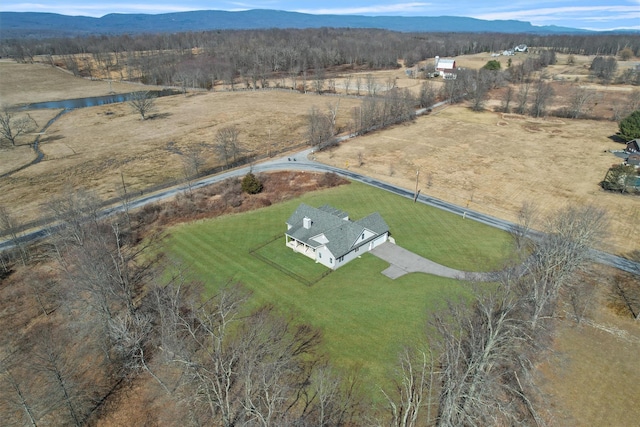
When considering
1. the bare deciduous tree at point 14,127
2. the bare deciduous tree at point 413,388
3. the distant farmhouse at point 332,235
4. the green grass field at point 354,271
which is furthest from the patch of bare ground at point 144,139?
the bare deciduous tree at point 413,388

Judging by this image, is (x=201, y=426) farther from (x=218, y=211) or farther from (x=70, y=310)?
(x=218, y=211)

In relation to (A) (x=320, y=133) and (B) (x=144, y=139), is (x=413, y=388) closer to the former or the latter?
(A) (x=320, y=133)

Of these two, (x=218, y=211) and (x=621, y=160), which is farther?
(x=621, y=160)

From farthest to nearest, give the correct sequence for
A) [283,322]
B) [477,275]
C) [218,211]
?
[218,211] → [477,275] → [283,322]

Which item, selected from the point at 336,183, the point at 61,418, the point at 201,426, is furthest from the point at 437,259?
the point at 61,418

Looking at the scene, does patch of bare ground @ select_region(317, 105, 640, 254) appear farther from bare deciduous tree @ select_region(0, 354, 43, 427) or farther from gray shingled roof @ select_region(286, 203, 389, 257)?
bare deciduous tree @ select_region(0, 354, 43, 427)

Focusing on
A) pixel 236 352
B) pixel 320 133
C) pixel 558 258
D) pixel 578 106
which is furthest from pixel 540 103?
pixel 236 352

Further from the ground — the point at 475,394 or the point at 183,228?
the point at 475,394
